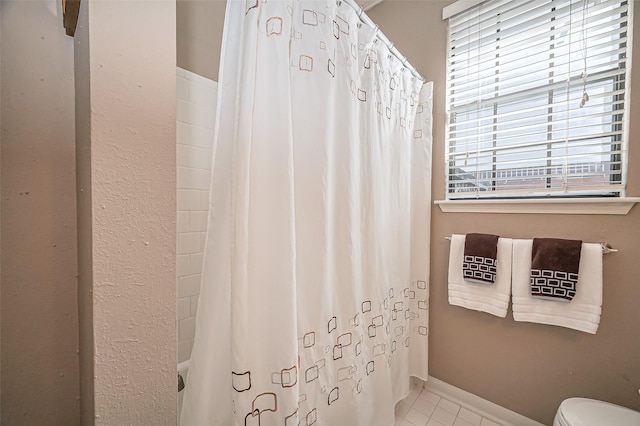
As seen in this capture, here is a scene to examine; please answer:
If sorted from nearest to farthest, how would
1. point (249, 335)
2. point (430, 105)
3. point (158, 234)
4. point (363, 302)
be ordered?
point (158, 234), point (249, 335), point (363, 302), point (430, 105)

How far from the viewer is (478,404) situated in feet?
4.88

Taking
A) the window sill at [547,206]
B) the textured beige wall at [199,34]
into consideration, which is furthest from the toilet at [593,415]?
the textured beige wall at [199,34]

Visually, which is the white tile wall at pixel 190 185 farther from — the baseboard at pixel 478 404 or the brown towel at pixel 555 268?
the brown towel at pixel 555 268

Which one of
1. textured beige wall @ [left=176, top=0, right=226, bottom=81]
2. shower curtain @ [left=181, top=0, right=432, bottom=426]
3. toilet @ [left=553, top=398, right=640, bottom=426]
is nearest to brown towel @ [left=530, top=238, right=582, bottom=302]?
toilet @ [left=553, top=398, right=640, bottom=426]

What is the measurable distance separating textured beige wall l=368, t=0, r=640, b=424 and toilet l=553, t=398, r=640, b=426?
0.25 m

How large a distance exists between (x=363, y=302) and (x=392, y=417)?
0.67m

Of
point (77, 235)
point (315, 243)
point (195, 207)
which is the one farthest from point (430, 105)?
point (77, 235)

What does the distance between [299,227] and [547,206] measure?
4.14 ft

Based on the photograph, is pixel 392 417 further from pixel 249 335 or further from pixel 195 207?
pixel 195 207

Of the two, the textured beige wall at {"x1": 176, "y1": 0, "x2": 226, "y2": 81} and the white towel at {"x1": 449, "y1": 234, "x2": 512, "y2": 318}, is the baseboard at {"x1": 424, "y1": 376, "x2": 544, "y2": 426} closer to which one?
the white towel at {"x1": 449, "y1": 234, "x2": 512, "y2": 318}

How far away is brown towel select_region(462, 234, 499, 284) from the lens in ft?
4.40

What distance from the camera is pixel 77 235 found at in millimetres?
593

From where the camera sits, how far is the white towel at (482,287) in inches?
52.2

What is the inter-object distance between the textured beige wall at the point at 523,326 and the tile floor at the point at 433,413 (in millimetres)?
124
